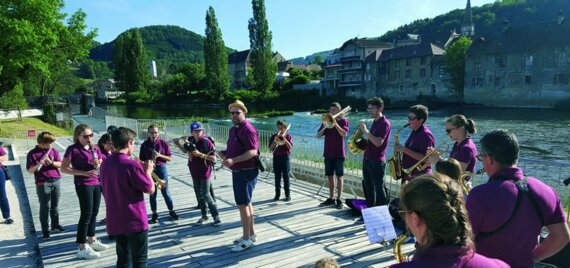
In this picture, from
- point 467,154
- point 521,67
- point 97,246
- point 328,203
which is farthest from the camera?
point 521,67

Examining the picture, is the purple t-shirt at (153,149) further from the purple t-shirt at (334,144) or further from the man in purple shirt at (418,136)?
the man in purple shirt at (418,136)

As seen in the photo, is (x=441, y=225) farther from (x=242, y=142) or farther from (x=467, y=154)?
(x=242, y=142)

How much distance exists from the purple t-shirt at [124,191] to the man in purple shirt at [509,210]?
319 cm

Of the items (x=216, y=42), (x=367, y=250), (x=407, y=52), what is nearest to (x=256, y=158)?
(x=367, y=250)

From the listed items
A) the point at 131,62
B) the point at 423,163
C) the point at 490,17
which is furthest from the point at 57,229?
the point at 490,17

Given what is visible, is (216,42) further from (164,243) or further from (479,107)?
(164,243)

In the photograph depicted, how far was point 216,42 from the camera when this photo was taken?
83438 mm

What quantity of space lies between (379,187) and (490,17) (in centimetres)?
13881

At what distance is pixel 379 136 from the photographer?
609 cm

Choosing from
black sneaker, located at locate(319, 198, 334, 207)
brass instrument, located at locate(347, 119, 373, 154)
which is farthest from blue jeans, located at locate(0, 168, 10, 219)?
brass instrument, located at locate(347, 119, 373, 154)

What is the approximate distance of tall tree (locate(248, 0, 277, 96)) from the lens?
77812mm

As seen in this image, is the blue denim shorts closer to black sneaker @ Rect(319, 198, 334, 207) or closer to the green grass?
black sneaker @ Rect(319, 198, 334, 207)

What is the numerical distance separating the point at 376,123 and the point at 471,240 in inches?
179

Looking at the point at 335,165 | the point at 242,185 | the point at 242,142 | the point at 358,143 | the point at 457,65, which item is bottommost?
the point at 335,165
